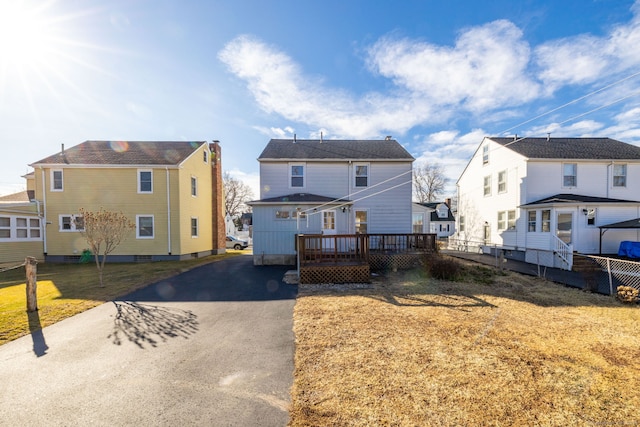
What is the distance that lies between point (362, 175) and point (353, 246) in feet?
15.5

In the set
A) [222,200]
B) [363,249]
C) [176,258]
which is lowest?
[176,258]

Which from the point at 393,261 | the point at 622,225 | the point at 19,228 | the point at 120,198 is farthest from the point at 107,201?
the point at 622,225

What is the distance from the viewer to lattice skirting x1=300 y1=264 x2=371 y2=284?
9.57m

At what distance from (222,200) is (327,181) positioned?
Answer: 11377 millimetres

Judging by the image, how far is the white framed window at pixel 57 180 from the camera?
15.4 meters

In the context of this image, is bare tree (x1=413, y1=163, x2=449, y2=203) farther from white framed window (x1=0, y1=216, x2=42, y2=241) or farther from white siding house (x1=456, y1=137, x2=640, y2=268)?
white framed window (x1=0, y1=216, x2=42, y2=241)

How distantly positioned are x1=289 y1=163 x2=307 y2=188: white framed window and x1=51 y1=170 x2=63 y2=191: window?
558 inches

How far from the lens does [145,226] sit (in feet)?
51.3

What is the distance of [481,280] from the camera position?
31.6 feet

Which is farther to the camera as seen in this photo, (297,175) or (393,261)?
(297,175)

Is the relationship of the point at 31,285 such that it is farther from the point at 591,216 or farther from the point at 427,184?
the point at 427,184

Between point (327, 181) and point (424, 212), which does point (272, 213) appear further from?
point (424, 212)

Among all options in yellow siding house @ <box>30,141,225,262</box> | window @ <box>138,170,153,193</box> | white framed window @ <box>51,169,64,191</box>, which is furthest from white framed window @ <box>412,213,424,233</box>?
white framed window @ <box>51,169,64,191</box>

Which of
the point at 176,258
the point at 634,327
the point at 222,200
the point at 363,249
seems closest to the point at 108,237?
the point at 176,258
